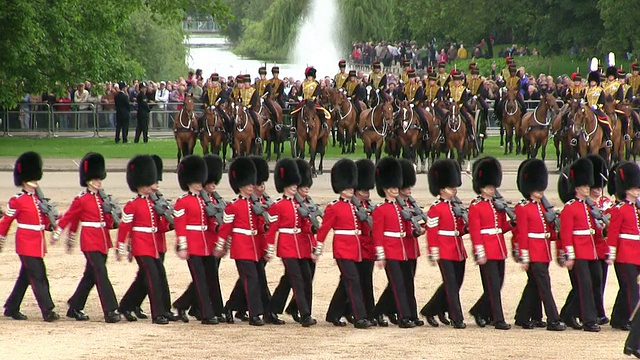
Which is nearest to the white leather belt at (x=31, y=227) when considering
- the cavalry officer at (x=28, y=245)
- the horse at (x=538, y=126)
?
the cavalry officer at (x=28, y=245)

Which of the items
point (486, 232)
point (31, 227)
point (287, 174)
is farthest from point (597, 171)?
point (31, 227)

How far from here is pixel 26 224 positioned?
12.2 meters

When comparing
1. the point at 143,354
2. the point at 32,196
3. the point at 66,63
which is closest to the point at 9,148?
the point at 66,63

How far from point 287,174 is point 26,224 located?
2.22 metres

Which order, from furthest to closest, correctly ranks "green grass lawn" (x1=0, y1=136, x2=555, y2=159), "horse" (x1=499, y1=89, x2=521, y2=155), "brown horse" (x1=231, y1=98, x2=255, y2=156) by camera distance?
"horse" (x1=499, y1=89, x2=521, y2=155) < "green grass lawn" (x1=0, y1=136, x2=555, y2=159) < "brown horse" (x1=231, y1=98, x2=255, y2=156)

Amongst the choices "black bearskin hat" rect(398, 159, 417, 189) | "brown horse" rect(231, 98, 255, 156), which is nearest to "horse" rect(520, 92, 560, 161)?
"brown horse" rect(231, 98, 255, 156)

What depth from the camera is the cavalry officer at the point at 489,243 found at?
A: 1190 centimetres

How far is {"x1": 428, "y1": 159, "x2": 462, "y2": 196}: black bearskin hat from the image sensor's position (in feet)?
40.1

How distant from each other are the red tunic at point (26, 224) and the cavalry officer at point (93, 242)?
0.54 feet

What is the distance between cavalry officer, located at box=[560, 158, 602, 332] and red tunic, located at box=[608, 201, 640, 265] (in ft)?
0.75

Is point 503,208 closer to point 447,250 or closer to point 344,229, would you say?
point 447,250

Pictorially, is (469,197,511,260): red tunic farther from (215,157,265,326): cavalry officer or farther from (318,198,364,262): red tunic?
(215,157,265,326): cavalry officer

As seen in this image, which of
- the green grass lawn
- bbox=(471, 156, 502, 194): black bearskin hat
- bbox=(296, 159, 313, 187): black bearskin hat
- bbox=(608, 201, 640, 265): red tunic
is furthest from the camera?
the green grass lawn

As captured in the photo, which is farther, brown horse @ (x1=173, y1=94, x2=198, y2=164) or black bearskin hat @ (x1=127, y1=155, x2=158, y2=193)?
brown horse @ (x1=173, y1=94, x2=198, y2=164)
